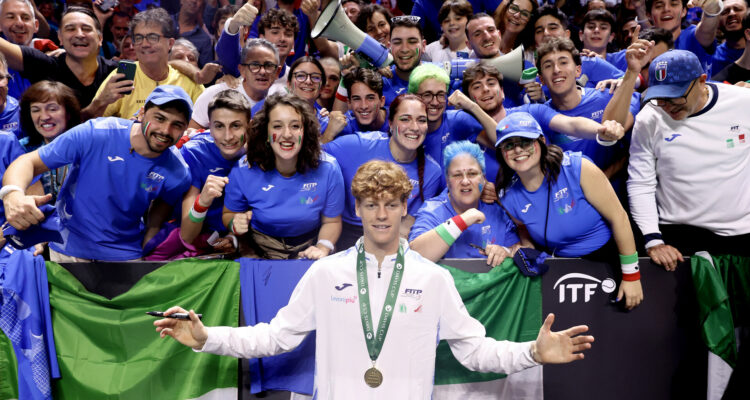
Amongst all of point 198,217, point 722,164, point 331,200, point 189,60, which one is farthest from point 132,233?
point 722,164

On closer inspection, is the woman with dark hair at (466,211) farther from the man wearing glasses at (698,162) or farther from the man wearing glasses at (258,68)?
the man wearing glasses at (258,68)

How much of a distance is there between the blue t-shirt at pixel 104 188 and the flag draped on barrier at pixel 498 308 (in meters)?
2.21

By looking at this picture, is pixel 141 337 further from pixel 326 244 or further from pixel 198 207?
pixel 326 244

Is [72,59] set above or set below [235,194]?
above

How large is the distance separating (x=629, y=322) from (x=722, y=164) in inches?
50.0

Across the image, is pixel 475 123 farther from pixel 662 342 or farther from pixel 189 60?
pixel 189 60

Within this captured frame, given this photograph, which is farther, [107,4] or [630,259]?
[107,4]

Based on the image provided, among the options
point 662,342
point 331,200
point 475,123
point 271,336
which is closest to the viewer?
point 271,336

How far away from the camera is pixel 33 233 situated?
4250mm

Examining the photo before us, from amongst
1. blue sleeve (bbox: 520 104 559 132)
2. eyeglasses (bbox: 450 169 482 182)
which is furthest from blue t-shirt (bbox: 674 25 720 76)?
eyeglasses (bbox: 450 169 482 182)

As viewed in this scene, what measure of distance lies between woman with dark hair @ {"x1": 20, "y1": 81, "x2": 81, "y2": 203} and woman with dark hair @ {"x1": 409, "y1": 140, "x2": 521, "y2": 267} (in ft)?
9.28

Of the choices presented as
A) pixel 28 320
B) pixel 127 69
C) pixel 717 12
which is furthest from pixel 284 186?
pixel 717 12

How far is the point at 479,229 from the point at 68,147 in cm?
287

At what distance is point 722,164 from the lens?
433 cm
